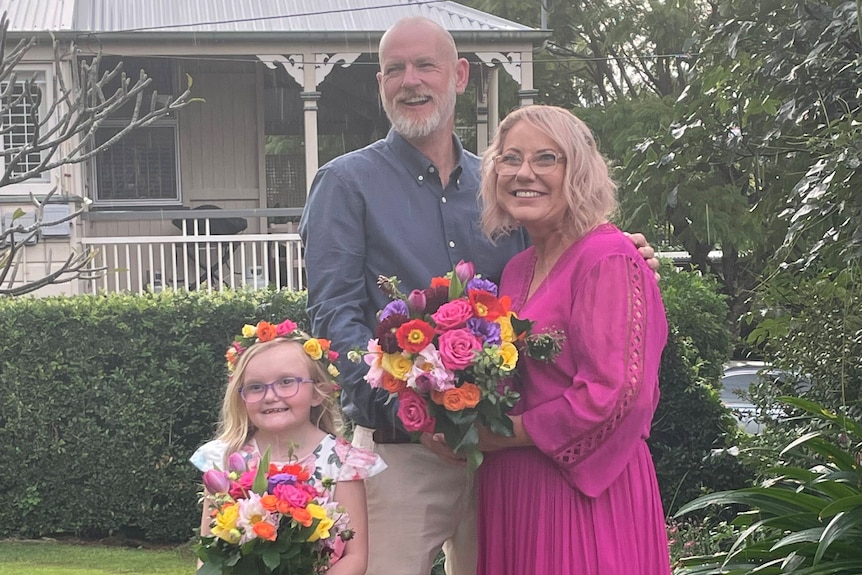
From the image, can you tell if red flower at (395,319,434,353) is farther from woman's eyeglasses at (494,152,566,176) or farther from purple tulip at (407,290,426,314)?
woman's eyeglasses at (494,152,566,176)

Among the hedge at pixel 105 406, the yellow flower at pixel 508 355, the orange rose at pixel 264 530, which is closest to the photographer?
the orange rose at pixel 264 530

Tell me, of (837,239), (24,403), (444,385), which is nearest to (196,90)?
(24,403)

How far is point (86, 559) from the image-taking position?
285 inches

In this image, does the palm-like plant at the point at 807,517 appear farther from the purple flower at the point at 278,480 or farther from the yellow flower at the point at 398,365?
the purple flower at the point at 278,480

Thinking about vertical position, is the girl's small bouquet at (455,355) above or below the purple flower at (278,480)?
above

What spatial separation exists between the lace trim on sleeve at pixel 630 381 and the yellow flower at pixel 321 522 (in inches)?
23.7

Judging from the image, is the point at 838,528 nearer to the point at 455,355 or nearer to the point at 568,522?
the point at 568,522

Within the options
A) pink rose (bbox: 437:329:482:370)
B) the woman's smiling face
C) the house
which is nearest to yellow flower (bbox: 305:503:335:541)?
pink rose (bbox: 437:329:482:370)

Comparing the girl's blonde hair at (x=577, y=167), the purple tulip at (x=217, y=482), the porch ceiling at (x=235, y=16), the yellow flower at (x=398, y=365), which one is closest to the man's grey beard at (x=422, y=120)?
the girl's blonde hair at (x=577, y=167)

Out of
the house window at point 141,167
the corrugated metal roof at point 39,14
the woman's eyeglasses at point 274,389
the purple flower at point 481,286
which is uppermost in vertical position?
the corrugated metal roof at point 39,14

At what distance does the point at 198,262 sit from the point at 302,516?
9.32 m

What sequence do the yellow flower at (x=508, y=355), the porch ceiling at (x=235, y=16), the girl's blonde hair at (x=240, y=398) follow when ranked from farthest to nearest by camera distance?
the porch ceiling at (x=235, y=16)
the girl's blonde hair at (x=240, y=398)
the yellow flower at (x=508, y=355)

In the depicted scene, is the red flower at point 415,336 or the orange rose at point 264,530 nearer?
the orange rose at point 264,530

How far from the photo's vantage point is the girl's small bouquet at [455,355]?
2.51 m
